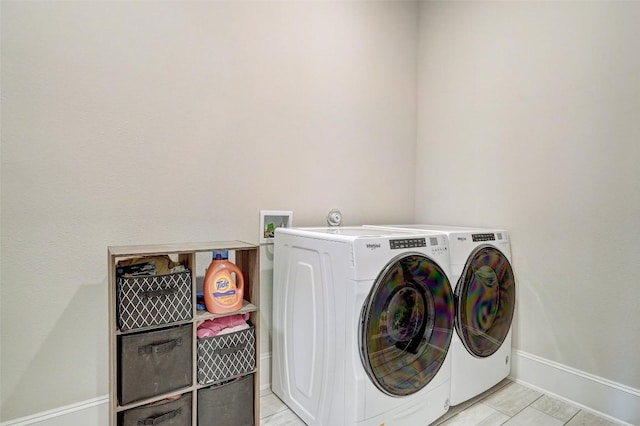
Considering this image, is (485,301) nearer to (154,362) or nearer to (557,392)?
(557,392)

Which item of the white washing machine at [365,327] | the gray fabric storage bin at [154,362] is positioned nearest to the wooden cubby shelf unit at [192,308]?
the gray fabric storage bin at [154,362]

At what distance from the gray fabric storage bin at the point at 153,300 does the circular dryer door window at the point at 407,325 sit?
696 millimetres

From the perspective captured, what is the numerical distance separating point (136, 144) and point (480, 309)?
6.09 ft

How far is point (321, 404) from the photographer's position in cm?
144

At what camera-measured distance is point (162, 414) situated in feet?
4.14

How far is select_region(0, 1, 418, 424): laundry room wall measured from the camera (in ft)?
4.18

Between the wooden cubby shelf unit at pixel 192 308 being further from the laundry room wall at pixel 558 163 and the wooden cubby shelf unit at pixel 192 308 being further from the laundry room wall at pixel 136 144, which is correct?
the laundry room wall at pixel 558 163

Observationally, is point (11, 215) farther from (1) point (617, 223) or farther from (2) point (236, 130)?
(1) point (617, 223)

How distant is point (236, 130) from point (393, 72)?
4.39 ft

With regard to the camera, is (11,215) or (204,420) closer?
(11,215)

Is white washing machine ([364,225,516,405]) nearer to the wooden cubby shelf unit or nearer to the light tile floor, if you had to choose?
the light tile floor

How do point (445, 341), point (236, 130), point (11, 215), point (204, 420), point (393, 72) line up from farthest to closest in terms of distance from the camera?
1. point (393, 72)
2. point (236, 130)
3. point (445, 341)
4. point (204, 420)
5. point (11, 215)

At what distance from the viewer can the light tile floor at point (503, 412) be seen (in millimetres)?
1586

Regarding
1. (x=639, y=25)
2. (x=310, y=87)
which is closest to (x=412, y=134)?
(x=310, y=87)
